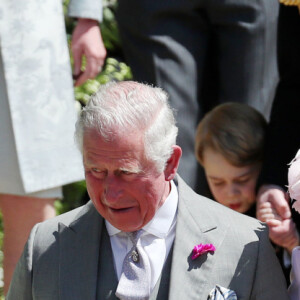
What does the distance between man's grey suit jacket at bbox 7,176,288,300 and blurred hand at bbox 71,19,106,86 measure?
4.19 ft

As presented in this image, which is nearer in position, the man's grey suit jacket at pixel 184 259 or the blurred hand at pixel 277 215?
the man's grey suit jacket at pixel 184 259

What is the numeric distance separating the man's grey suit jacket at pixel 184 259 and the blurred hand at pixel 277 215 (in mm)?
416

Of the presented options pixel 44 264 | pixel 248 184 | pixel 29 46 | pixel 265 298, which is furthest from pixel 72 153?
pixel 265 298

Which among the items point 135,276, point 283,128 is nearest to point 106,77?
point 283,128

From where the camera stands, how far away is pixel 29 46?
391cm

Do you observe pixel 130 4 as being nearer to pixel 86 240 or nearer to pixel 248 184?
pixel 248 184

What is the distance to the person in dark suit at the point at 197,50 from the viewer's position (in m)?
4.34

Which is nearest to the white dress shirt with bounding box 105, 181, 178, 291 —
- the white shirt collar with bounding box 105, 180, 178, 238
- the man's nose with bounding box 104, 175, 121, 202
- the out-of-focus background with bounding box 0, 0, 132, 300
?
the white shirt collar with bounding box 105, 180, 178, 238

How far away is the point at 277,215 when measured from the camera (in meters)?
3.66

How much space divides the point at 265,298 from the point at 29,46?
150 cm

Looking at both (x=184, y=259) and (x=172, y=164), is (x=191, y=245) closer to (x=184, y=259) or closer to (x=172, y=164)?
(x=184, y=259)

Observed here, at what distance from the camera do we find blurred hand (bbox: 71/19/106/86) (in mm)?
4324

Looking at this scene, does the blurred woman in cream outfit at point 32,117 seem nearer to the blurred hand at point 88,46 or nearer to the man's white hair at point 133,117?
the blurred hand at point 88,46

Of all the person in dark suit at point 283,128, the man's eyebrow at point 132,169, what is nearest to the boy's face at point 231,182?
the person in dark suit at point 283,128
